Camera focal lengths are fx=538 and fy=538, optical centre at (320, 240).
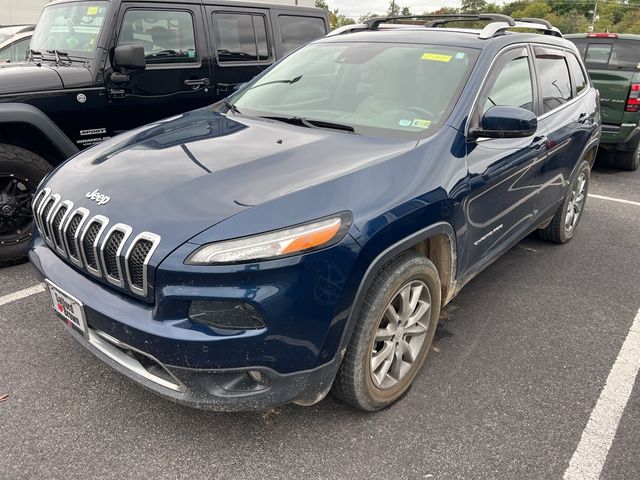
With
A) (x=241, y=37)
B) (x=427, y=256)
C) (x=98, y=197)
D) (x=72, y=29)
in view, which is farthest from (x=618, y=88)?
(x=98, y=197)

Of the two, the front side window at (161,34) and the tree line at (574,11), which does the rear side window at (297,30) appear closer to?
the front side window at (161,34)

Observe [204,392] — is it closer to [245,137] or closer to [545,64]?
[245,137]

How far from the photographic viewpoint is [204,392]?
2078mm

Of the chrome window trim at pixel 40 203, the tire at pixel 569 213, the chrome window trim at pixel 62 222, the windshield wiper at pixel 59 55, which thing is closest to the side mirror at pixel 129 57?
the windshield wiper at pixel 59 55

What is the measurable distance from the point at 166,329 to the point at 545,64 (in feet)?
10.8

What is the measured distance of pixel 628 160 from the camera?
7781mm

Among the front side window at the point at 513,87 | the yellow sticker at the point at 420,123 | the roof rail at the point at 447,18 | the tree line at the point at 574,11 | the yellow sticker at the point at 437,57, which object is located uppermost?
the roof rail at the point at 447,18

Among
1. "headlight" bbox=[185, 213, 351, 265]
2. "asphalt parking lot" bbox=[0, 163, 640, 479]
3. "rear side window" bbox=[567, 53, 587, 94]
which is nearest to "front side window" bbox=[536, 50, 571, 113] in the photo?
"rear side window" bbox=[567, 53, 587, 94]

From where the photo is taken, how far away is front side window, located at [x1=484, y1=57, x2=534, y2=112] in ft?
10.3

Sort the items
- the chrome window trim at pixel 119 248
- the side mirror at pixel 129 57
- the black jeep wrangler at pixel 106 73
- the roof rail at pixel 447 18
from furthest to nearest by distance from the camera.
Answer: the side mirror at pixel 129 57
the black jeep wrangler at pixel 106 73
the roof rail at pixel 447 18
the chrome window trim at pixel 119 248

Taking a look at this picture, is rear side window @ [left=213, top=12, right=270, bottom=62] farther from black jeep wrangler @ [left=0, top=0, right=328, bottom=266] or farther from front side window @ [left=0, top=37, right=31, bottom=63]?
front side window @ [left=0, top=37, right=31, bottom=63]

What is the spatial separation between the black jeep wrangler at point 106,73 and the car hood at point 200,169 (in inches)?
56.4

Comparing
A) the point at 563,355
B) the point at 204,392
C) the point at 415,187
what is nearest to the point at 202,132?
the point at 415,187

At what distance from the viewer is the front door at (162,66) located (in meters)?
4.51
